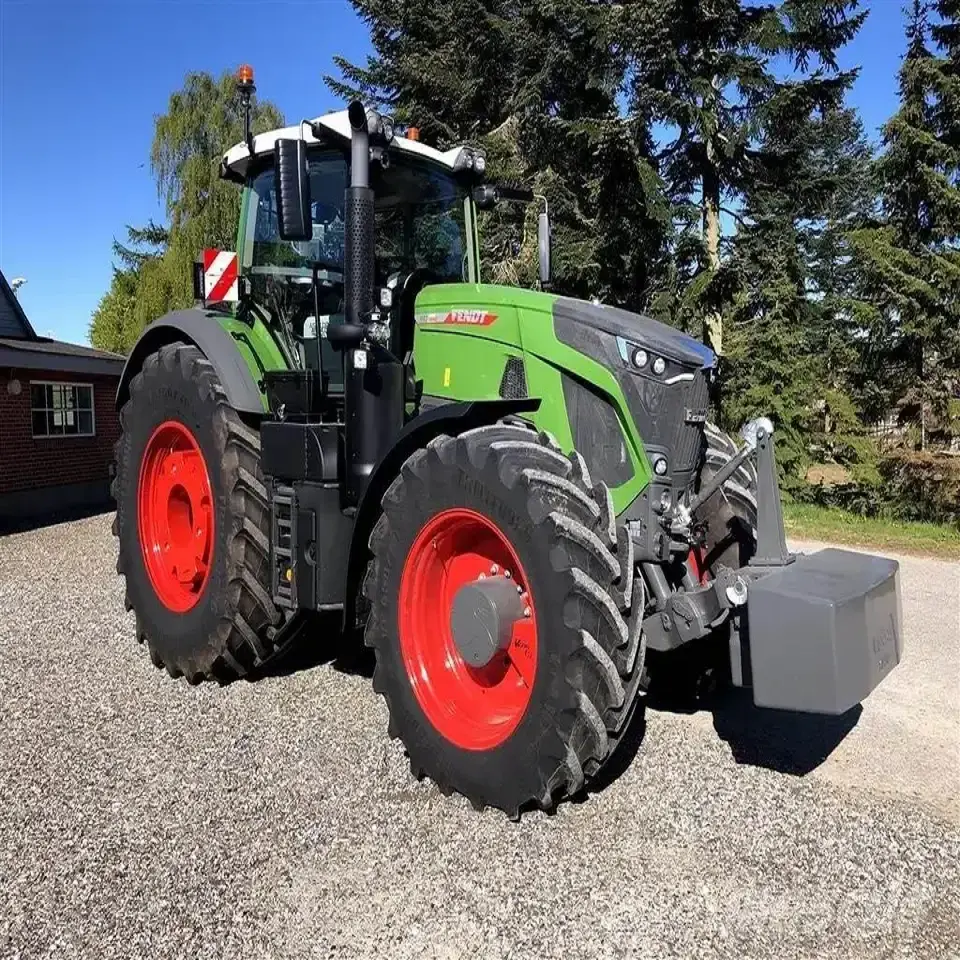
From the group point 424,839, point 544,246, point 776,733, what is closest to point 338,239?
point 544,246

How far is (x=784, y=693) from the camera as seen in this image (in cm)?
297

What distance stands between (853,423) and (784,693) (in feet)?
36.0

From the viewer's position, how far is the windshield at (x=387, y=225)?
456 cm

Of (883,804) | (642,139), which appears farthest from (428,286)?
(642,139)

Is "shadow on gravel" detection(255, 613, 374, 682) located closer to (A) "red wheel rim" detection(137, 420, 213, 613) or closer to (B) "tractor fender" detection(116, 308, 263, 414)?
(A) "red wheel rim" detection(137, 420, 213, 613)

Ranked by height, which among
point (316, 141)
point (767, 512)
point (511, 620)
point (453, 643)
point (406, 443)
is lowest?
point (453, 643)

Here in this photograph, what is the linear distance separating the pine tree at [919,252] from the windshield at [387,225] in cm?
960

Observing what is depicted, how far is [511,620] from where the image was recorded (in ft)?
11.1

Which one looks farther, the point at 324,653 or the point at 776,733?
the point at 324,653

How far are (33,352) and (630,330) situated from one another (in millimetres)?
11515

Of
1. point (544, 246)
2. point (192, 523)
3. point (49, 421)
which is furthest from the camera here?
point (49, 421)

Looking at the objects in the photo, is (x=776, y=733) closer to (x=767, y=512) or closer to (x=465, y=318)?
(x=767, y=512)

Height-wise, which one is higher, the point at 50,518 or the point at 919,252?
the point at 919,252

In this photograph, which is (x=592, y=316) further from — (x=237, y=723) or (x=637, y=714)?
(x=237, y=723)
